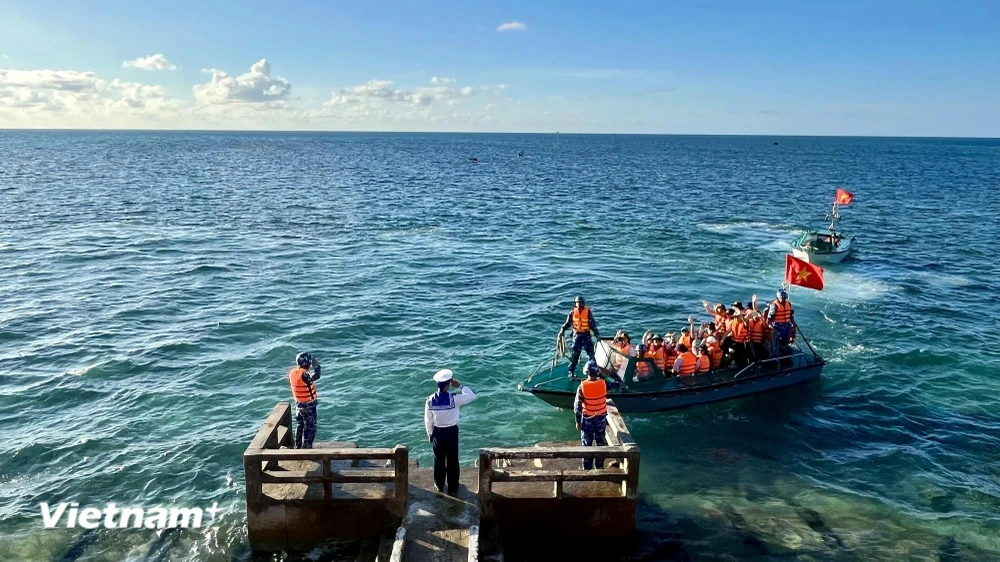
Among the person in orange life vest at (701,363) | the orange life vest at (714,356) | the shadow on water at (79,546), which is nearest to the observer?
the shadow on water at (79,546)

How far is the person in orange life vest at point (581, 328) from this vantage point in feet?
54.8

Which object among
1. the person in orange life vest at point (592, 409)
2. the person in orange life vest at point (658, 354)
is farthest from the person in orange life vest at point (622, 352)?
the person in orange life vest at point (592, 409)

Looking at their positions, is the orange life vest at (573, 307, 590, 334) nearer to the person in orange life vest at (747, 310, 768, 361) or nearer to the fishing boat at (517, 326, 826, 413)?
the fishing boat at (517, 326, 826, 413)

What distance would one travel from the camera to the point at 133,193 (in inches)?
2391

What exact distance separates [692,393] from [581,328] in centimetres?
327

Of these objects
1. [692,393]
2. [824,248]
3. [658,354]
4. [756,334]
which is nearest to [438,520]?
[658,354]

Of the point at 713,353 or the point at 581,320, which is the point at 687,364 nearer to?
the point at 713,353

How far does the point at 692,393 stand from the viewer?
17.2m

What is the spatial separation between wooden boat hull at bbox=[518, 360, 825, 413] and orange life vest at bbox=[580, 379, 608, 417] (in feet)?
15.7

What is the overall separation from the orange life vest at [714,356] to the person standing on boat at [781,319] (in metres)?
1.96

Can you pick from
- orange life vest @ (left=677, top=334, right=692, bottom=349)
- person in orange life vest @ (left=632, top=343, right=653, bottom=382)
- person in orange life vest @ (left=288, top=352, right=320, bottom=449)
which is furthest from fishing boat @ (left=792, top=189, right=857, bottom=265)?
person in orange life vest @ (left=288, top=352, right=320, bottom=449)

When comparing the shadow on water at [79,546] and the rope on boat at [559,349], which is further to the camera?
the rope on boat at [559,349]

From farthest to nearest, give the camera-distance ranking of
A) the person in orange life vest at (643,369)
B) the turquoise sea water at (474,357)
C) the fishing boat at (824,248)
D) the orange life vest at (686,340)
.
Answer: the fishing boat at (824,248)
the orange life vest at (686,340)
the person in orange life vest at (643,369)
the turquoise sea water at (474,357)

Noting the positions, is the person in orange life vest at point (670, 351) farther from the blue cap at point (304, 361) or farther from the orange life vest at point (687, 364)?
the blue cap at point (304, 361)
